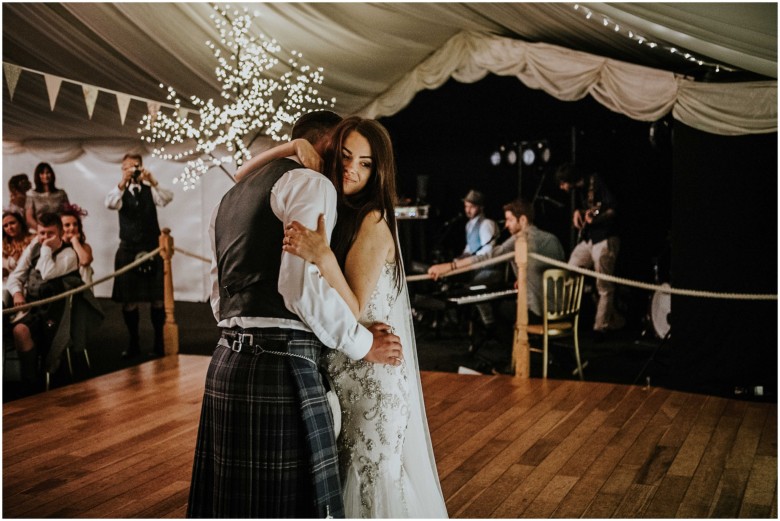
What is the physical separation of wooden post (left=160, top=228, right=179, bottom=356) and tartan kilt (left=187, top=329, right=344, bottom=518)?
4364mm

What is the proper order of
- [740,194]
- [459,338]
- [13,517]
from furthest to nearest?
[459,338] → [740,194] → [13,517]

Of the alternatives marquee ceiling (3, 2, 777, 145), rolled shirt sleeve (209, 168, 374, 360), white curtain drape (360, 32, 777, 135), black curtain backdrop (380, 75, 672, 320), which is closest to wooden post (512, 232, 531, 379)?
white curtain drape (360, 32, 777, 135)

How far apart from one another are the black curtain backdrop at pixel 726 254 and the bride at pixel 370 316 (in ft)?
11.0

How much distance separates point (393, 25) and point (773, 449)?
4015 millimetres

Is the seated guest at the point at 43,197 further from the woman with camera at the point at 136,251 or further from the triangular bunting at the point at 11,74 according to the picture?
the triangular bunting at the point at 11,74

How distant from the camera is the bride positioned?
204 cm

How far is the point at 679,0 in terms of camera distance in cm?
342

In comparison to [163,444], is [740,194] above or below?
above

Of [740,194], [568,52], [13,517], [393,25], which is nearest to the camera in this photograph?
[13,517]

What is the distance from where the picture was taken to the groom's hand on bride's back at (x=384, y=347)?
2.06m

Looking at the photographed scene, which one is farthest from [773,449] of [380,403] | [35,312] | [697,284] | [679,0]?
[35,312]

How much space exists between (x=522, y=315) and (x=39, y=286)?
3381mm

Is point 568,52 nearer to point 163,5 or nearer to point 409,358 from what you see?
point 163,5

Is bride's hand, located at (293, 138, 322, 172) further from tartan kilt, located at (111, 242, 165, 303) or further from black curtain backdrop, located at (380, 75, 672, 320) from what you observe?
black curtain backdrop, located at (380, 75, 672, 320)
